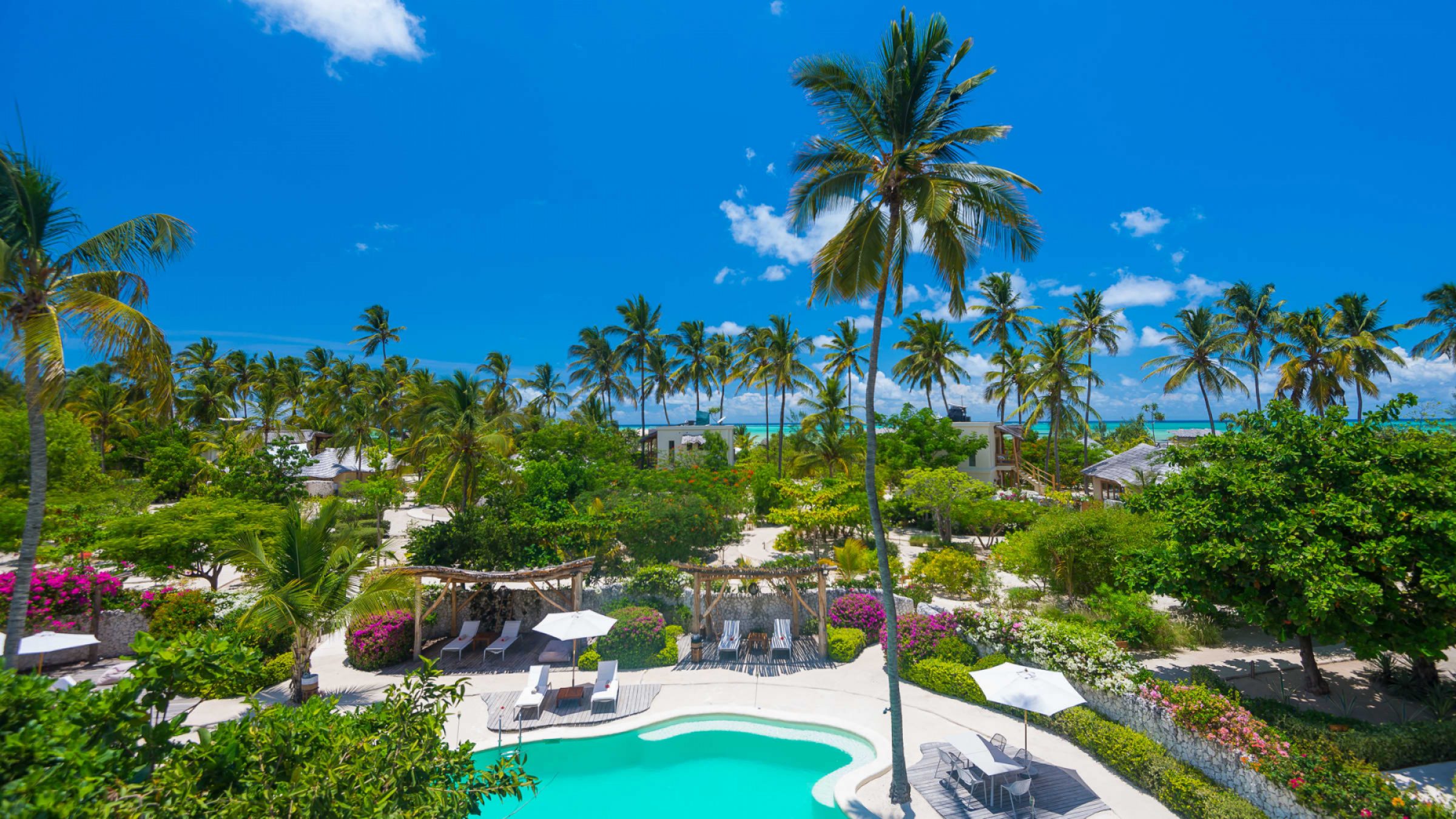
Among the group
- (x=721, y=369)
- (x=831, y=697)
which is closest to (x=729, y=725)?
(x=831, y=697)

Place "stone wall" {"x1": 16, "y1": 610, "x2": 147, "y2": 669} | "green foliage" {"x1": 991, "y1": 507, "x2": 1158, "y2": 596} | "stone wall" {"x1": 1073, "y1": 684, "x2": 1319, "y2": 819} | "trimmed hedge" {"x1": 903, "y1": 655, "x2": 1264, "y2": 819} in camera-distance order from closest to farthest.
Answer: "stone wall" {"x1": 1073, "y1": 684, "x2": 1319, "y2": 819}, "trimmed hedge" {"x1": 903, "y1": 655, "x2": 1264, "y2": 819}, "stone wall" {"x1": 16, "y1": 610, "x2": 147, "y2": 669}, "green foliage" {"x1": 991, "y1": 507, "x2": 1158, "y2": 596}

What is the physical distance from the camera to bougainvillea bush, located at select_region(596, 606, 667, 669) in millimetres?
15672

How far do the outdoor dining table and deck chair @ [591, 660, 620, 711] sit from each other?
7.12 metres

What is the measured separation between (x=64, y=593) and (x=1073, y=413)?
43544 mm

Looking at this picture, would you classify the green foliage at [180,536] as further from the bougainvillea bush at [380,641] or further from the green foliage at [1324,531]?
the green foliage at [1324,531]

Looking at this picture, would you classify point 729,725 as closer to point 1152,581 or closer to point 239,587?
point 1152,581

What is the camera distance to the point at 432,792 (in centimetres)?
456

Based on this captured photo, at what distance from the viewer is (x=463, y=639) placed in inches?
650

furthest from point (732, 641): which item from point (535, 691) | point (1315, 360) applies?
point (1315, 360)

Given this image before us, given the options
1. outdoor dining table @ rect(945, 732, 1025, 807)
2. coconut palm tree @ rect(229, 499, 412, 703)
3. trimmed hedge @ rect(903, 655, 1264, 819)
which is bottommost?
trimmed hedge @ rect(903, 655, 1264, 819)

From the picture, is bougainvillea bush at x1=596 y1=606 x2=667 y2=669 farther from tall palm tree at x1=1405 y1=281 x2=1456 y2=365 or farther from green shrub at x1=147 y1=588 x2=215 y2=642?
tall palm tree at x1=1405 y1=281 x2=1456 y2=365

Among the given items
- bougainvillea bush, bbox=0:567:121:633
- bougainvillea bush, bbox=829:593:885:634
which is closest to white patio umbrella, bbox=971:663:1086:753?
bougainvillea bush, bbox=829:593:885:634

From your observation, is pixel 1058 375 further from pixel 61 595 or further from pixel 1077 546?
pixel 61 595

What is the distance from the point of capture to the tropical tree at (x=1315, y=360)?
1164 inches
